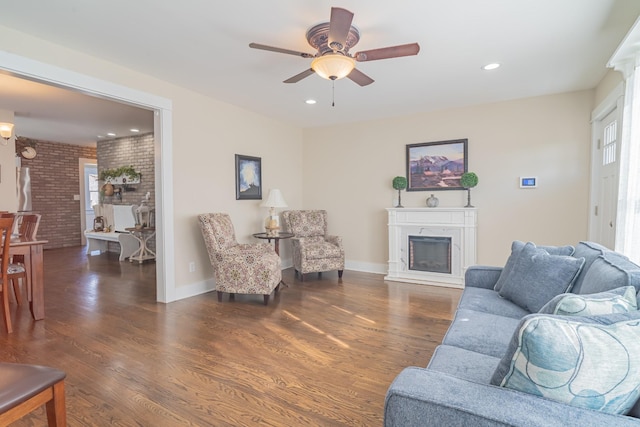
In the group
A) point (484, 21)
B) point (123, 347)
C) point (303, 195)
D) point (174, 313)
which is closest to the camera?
point (484, 21)

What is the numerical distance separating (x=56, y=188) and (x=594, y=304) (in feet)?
32.4

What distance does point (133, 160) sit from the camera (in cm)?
686

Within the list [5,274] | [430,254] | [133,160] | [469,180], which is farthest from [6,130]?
[469,180]

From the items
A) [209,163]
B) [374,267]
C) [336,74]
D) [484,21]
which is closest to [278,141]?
[209,163]

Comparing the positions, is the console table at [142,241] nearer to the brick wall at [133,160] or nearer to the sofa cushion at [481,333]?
the brick wall at [133,160]

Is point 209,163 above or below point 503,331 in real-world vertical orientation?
above

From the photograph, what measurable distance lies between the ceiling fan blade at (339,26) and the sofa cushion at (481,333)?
1.88m

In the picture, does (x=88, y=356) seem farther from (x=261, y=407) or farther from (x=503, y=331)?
(x=503, y=331)

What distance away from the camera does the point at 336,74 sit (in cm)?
257

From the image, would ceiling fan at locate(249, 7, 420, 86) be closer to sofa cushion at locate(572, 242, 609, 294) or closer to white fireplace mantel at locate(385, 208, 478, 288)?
sofa cushion at locate(572, 242, 609, 294)

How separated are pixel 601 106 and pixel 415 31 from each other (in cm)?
245

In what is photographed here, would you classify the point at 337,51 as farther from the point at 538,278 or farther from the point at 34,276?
the point at 34,276

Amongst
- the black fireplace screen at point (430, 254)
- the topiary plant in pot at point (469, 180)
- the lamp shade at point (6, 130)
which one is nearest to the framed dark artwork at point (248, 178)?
the black fireplace screen at point (430, 254)

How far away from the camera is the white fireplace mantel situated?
455cm
